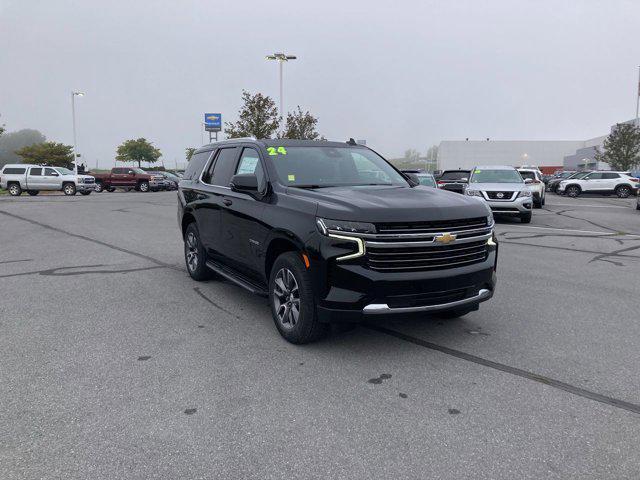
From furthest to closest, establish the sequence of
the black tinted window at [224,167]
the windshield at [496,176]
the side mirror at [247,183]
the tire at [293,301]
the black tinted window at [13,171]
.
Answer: the black tinted window at [13,171]
the windshield at [496,176]
the black tinted window at [224,167]
the side mirror at [247,183]
the tire at [293,301]

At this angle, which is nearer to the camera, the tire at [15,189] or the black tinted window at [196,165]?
the black tinted window at [196,165]

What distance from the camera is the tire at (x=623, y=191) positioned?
3374 centimetres

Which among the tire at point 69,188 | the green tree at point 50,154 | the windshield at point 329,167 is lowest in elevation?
the tire at point 69,188

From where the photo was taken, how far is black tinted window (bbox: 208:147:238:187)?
621 centimetres

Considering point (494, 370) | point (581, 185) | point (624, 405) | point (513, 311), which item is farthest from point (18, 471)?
point (581, 185)

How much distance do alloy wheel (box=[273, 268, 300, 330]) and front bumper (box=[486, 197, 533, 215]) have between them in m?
12.1

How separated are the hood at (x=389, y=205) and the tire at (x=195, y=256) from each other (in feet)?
8.10

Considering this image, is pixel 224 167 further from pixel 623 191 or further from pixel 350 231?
pixel 623 191

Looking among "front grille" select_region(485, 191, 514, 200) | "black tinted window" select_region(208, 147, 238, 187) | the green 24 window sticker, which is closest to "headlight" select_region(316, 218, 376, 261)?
the green 24 window sticker

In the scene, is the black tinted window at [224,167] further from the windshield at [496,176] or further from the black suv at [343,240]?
the windshield at [496,176]

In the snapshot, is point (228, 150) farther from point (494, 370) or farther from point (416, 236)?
point (494, 370)

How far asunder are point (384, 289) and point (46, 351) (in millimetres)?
2987

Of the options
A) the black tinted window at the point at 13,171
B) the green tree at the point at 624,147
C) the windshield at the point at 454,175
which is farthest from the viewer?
the green tree at the point at 624,147

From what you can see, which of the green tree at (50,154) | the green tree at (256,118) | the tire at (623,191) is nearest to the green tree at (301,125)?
the green tree at (256,118)
